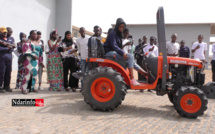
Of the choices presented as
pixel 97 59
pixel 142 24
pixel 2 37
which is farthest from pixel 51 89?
pixel 142 24

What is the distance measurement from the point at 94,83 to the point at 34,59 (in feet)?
9.42

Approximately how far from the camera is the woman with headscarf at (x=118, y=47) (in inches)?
197

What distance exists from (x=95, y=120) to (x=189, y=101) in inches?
73.6

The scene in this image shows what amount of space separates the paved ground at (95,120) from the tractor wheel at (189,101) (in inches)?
5.5

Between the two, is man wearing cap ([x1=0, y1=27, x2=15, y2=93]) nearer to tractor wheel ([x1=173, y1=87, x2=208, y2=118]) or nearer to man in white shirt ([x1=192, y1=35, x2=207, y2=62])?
tractor wheel ([x1=173, y1=87, x2=208, y2=118])

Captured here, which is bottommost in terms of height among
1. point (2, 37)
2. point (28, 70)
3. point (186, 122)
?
point (186, 122)

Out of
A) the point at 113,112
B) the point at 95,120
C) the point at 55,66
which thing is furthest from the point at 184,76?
the point at 55,66

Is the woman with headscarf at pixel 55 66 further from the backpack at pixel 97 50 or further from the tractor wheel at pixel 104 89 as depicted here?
the tractor wheel at pixel 104 89

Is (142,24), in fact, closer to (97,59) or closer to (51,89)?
(51,89)

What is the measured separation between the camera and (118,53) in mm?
5055

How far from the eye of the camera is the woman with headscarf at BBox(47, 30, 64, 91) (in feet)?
24.1

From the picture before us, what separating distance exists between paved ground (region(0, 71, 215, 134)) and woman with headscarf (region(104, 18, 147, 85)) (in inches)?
34.8

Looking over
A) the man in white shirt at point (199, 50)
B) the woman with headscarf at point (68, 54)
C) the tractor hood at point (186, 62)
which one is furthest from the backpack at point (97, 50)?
the man in white shirt at point (199, 50)

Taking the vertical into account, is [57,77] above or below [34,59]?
below
